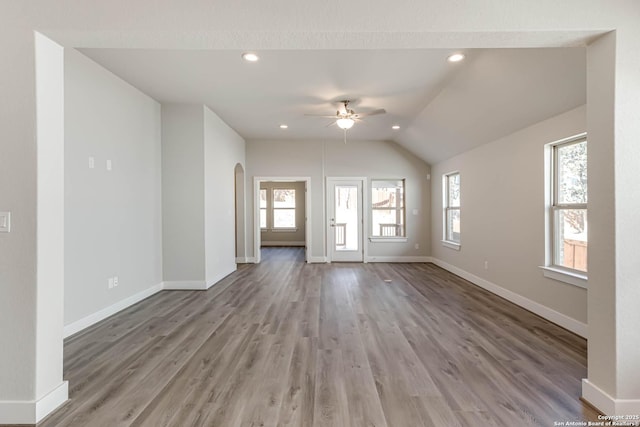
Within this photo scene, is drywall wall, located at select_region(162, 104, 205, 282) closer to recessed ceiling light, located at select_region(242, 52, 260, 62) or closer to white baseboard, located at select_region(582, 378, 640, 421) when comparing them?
recessed ceiling light, located at select_region(242, 52, 260, 62)

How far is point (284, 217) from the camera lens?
35.1ft

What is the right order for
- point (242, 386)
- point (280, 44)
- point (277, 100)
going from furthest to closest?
point (277, 100), point (242, 386), point (280, 44)

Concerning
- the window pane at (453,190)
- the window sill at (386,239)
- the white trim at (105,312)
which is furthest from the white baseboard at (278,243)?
the white trim at (105,312)

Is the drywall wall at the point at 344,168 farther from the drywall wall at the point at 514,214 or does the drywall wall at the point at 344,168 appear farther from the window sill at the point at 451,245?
the drywall wall at the point at 514,214

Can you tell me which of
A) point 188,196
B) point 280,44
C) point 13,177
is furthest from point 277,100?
point 13,177

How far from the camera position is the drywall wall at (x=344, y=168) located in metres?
7.02

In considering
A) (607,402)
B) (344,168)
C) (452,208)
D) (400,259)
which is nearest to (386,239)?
(400,259)

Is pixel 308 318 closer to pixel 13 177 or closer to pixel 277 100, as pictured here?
pixel 13 177

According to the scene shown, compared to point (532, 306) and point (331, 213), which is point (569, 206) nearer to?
point (532, 306)

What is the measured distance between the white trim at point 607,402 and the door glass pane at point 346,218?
17.7 ft

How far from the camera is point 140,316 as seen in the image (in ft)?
11.3

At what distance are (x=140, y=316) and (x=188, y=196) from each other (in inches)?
74.3

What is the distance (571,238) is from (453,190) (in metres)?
2.97

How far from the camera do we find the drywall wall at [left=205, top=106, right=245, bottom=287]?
4.75 meters
